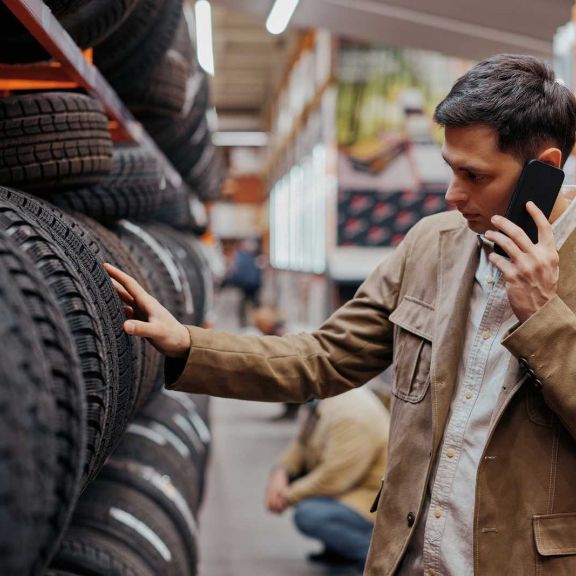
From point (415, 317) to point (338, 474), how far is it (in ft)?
8.91

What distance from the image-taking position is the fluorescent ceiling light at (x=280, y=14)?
432cm

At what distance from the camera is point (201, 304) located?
3584 millimetres

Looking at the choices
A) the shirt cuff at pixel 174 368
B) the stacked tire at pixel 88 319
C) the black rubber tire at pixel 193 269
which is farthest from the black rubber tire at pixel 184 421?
the shirt cuff at pixel 174 368

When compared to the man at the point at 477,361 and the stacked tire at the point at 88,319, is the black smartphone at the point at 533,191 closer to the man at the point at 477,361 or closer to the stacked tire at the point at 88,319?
the man at the point at 477,361

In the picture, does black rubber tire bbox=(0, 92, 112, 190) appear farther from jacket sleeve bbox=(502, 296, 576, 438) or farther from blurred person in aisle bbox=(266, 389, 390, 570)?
blurred person in aisle bbox=(266, 389, 390, 570)

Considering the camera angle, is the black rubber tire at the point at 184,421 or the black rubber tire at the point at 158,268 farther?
the black rubber tire at the point at 184,421

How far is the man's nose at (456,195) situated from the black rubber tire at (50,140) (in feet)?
2.46

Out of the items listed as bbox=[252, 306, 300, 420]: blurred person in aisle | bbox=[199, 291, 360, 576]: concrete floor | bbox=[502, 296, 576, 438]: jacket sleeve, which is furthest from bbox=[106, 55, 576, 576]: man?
bbox=[252, 306, 300, 420]: blurred person in aisle

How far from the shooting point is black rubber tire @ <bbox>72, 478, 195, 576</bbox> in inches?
85.5

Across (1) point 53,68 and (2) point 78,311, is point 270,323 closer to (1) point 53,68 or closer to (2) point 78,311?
(1) point 53,68

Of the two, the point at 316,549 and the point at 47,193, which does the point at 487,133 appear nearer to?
the point at 47,193

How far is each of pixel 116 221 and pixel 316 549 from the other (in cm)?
325

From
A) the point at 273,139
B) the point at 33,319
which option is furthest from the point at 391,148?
the point at 273,139

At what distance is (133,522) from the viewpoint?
227 cm
